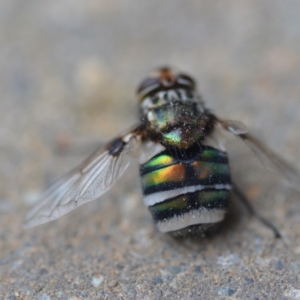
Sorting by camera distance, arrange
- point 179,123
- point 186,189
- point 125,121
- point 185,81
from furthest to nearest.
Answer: point 125,121
point 185,81
point 179,123
point 186,189

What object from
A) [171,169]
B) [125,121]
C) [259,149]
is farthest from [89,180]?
[125,121]

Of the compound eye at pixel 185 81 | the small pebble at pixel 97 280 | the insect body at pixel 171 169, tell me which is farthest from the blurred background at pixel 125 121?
the compound eye at pixel 185 81

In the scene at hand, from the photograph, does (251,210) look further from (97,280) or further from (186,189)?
(97,280)

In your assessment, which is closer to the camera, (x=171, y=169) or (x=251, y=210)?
(x=171, y=169)

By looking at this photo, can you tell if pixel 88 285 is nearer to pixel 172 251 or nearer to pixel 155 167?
pixel 172 251

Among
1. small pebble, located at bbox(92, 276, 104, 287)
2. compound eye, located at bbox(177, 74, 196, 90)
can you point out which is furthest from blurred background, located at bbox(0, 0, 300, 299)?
compound eye, located at bbox(177, 74, 196, 90)

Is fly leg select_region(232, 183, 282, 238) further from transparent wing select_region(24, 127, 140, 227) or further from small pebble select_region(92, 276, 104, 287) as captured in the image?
small pebble select_region(92, 276, 104, 287)

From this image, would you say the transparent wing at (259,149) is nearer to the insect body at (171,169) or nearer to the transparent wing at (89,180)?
the insect body at (171,169)
